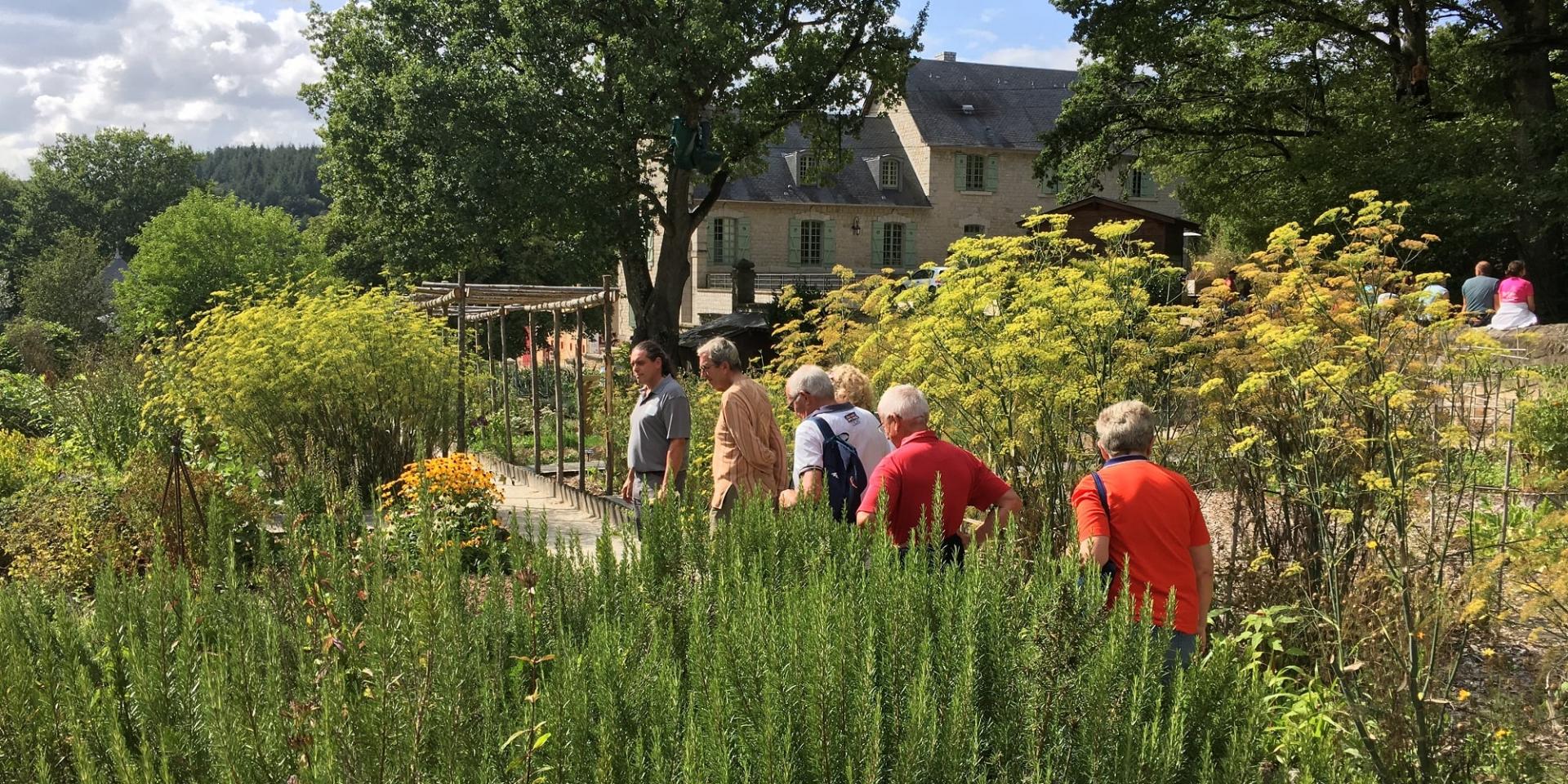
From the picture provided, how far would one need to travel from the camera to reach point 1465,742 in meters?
3.65

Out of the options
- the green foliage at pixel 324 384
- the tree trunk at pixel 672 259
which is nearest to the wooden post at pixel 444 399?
the green foliage at pixel 324 384

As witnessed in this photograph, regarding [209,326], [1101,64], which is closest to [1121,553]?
[209,326]

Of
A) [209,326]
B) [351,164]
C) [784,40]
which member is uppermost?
[784,40]

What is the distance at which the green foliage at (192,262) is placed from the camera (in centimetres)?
3419

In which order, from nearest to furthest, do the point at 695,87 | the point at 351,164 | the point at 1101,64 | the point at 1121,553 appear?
the point at 1121,553, the point at 1101,64, the point at 695,87, the point at 351,164

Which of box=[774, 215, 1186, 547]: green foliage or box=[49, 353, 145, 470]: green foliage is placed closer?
box=[774, 215, 1186, 547]: green foliage

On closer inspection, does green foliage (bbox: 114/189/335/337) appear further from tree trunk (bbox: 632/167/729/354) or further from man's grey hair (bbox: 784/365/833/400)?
man's grey hair (bbox: 784/365/833/400)

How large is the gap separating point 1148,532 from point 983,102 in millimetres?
46001

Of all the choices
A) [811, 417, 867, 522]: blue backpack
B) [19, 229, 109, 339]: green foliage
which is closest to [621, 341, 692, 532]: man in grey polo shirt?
[811, 417, 867, 522]: blue backpack

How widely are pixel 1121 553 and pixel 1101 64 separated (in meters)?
21.0

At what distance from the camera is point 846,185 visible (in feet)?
150

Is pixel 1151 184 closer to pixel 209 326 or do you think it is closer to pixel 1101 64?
pixel 1101 64

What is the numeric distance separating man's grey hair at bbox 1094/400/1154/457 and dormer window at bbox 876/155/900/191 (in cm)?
4286

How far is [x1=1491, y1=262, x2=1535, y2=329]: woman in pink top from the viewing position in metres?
13.7
